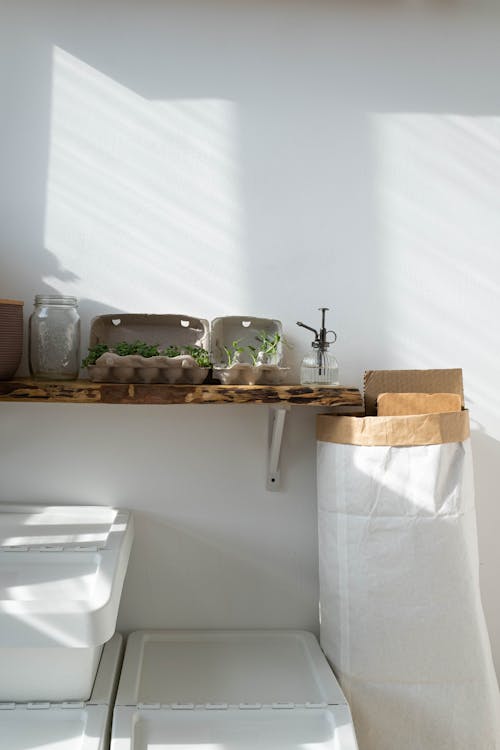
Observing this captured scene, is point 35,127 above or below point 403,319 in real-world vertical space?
above

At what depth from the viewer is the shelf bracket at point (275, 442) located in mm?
1742

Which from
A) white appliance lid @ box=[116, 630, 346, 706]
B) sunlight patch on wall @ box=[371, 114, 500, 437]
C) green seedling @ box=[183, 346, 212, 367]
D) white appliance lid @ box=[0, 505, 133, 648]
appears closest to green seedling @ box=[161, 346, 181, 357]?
green seedling @ box=[183, 346, 212, 367]

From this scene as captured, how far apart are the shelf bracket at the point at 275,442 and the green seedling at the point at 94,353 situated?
44 cm

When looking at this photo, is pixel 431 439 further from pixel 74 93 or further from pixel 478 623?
pixel 74 93

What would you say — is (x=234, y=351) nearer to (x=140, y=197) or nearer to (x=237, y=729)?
(x=140, y=197)

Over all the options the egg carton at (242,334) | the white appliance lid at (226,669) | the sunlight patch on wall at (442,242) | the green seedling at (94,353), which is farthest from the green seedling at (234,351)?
the white appliance lid at (226,669)

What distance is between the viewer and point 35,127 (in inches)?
70.4

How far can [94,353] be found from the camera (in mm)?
1613

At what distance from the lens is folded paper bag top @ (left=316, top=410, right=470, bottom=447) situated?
1.58 m

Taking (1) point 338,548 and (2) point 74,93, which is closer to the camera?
(1) point 338,548

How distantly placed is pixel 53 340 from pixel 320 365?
64 cm

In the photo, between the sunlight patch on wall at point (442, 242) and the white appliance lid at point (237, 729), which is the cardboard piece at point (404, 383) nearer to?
the sunlight patch on wall at point (442, 242)

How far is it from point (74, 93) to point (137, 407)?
82cm

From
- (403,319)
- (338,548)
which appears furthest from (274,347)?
(338,548)
